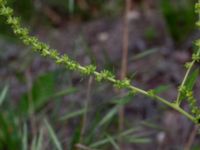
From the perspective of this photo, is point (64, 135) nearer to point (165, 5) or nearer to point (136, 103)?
point (136, 103)

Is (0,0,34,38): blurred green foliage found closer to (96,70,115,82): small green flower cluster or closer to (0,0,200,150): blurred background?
(0,0,200,150): blurred background

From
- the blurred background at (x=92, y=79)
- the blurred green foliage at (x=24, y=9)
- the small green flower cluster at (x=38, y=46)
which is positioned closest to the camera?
the small green flower cluster at (x=38, y=46)

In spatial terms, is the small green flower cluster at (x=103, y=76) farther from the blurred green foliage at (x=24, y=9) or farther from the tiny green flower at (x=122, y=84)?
the blurred green foliage at (x=24, y=9)

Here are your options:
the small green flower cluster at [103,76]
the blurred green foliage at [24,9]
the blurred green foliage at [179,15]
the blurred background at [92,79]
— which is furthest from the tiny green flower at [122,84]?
the blurred green foliage at [24,9]

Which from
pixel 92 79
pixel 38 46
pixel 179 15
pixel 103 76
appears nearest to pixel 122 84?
pixel 103 76

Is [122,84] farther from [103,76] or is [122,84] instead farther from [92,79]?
[92,79]

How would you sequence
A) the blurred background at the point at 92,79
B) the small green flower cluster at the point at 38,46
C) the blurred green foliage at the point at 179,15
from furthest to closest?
1. the blurred green foliage at the point at 179,15
2. the blurred background at the point at 92,79
3. the small green flower cluster at the point at 38,46

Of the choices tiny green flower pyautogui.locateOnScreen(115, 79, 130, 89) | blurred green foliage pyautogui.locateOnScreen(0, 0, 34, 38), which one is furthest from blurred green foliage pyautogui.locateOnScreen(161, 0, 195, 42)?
tiny green flower pyautogui.locateOnScreen(115, 79, 130, 89)

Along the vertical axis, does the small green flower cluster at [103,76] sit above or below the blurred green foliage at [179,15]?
below

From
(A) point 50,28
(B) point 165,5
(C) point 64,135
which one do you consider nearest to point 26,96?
(C) point 64,135
